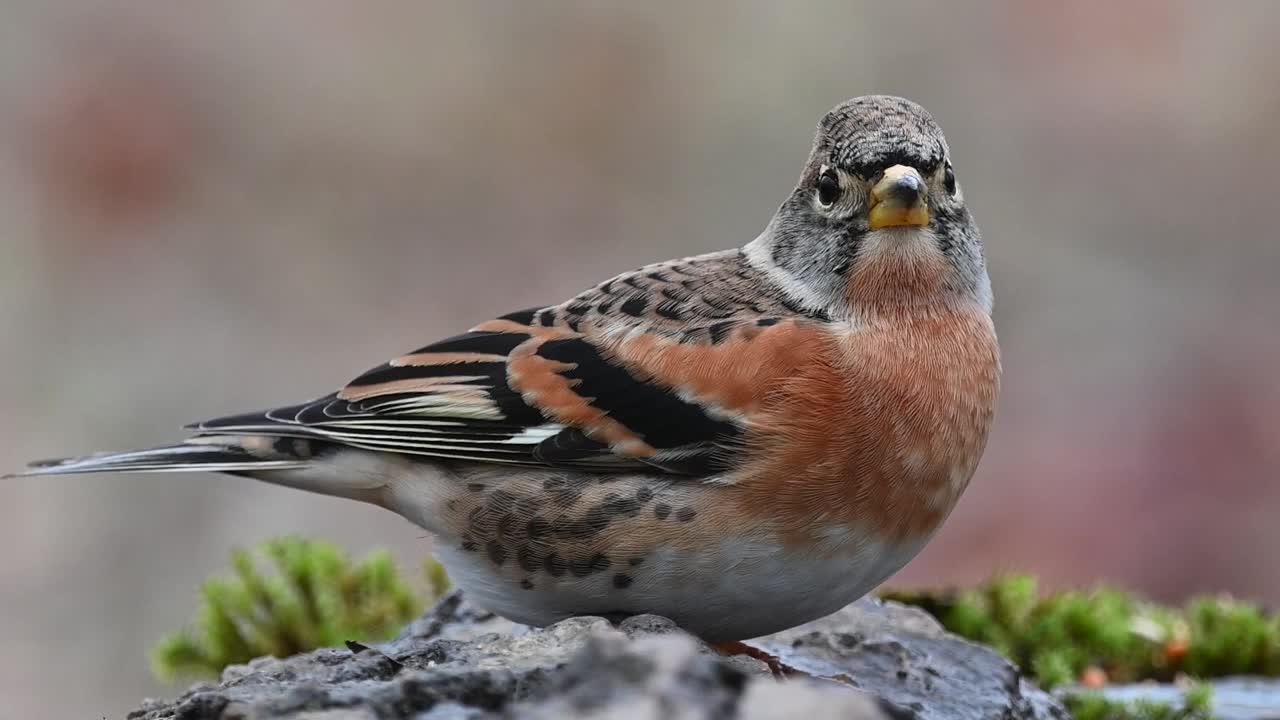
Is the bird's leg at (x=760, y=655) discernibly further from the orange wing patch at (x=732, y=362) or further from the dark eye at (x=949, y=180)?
the dark eye at (x=949, y=180)

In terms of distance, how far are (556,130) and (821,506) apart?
7.48 meters

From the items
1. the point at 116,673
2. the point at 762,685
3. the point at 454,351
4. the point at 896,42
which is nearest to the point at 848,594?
the point at 454,351

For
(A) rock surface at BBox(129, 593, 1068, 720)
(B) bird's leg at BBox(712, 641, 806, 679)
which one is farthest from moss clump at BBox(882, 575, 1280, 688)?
(B) bird's leg at BBox(712, 641, 806, 679)

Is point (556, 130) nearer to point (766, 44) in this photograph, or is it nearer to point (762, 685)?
point (766, 44)

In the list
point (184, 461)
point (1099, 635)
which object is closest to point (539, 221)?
point (1099, 635)

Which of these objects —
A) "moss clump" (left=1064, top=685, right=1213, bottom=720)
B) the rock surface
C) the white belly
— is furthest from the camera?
"moss clump" (left=1064, top=685, right=1213, bottom=720)

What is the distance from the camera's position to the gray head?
3.95m

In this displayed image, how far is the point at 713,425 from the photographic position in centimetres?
376

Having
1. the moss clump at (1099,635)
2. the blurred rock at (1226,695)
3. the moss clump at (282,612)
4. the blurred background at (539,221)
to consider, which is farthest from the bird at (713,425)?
the blurred background at (539,221)

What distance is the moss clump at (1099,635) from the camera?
197 inches

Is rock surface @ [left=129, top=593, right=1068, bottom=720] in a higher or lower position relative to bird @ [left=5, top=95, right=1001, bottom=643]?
lower

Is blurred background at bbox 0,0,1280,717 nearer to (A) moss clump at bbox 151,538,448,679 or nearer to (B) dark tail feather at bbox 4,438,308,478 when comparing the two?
(A) moss clump at bbox 151,538,448,679

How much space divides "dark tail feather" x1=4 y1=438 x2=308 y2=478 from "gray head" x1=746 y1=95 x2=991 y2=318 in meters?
1.52

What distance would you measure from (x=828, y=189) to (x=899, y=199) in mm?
323
